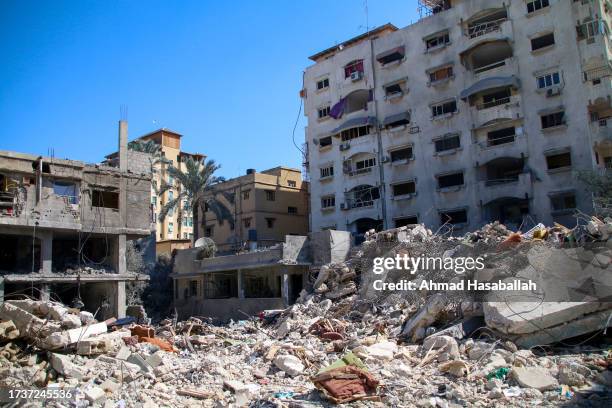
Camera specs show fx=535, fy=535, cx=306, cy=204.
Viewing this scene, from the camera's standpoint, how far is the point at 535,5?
32344 mm

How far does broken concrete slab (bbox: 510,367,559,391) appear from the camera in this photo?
10819 millimetres

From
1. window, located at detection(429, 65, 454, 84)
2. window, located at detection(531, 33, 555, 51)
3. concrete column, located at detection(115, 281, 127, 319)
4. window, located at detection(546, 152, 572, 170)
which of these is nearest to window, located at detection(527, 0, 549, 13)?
window, located at detection(531, 33, 555, 51)

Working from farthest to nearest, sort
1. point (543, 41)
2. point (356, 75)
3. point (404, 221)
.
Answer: point (356, 75) < point (404, 221) < point (543, 41)

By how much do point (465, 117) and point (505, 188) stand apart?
214 inches

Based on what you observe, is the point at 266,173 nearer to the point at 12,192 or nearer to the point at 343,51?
the point at 343,51

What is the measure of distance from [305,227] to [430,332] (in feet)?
105

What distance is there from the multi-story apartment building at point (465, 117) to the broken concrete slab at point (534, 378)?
18339 mm

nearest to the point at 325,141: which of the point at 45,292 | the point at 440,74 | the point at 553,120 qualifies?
the point at 440,74

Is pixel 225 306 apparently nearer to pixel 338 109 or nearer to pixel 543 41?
pixel 338 109

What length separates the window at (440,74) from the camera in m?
Result: 35.9

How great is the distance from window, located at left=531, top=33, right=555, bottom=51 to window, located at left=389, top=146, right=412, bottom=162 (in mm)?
9972

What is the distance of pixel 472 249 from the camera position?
18.9m

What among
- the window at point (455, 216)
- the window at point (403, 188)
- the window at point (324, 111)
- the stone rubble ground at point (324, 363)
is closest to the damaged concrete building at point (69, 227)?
the stone rubble ground at point (324, 363)

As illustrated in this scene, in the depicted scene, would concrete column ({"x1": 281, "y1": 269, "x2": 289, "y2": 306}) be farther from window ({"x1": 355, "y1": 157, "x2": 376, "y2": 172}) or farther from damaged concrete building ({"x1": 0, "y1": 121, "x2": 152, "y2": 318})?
window ({"x1": 355, "y1": 157, "x2": 376, "y2": 172})
